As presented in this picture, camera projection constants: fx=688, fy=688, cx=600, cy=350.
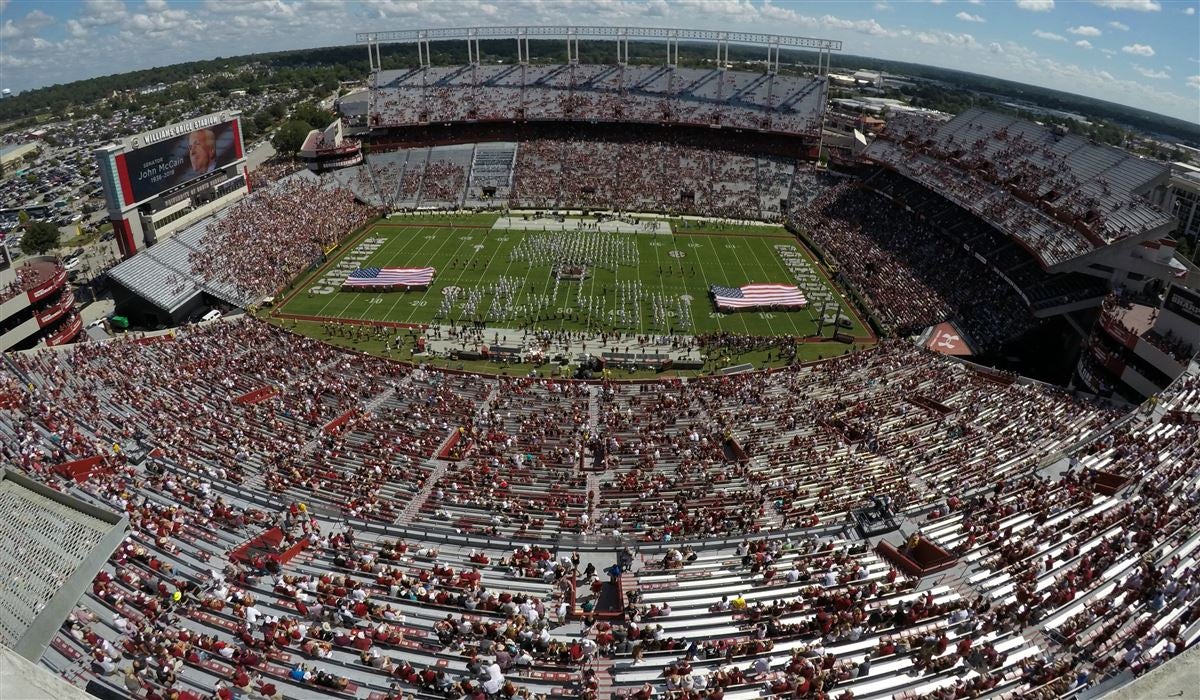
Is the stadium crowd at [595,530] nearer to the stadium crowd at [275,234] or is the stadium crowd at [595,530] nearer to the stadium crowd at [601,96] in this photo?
the stadium crowd at [275,234]

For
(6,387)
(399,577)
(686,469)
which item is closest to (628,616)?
(399,577)

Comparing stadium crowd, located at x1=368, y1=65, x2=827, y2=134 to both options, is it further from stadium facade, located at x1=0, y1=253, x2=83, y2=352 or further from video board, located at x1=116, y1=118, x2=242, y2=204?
stadium facade, located at x1=0, y1=253, x2=83, y2=352

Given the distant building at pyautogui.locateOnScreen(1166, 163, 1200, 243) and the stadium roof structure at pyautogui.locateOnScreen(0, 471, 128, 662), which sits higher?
the distant building at pyautogui.locateOnScreen(1166, 163, 1200, 243)

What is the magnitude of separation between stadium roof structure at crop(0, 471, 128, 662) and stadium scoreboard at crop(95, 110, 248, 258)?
31.0m

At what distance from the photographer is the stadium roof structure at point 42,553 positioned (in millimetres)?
14352

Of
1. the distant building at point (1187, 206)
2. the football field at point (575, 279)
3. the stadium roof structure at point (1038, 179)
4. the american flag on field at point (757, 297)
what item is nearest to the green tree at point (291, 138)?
the football field at point (575, 279)

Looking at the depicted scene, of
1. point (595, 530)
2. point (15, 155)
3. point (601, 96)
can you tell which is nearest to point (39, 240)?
point (601, 96)

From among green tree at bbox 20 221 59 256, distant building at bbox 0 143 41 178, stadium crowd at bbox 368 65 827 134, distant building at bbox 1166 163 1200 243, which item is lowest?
green tree at bbox 20 221 59 256

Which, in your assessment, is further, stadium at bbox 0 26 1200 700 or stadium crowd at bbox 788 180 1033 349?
stadium crowd at bbox 788 180 1033 349

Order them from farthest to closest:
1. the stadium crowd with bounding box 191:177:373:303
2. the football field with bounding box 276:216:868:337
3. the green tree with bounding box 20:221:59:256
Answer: the green tree with bounding box 20:221:59:256, the stadium crowd with bounding box 191:177:373:303, the football field with bounding box 276:216:868:337

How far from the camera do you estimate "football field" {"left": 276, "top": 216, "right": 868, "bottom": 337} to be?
42.5 metres

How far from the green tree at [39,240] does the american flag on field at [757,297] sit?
5471 centimetres

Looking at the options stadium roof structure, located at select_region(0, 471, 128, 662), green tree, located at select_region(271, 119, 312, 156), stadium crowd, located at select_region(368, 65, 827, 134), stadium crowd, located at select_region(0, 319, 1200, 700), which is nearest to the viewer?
stadium crowd, located at select_region(0, 319, 1200, 700)

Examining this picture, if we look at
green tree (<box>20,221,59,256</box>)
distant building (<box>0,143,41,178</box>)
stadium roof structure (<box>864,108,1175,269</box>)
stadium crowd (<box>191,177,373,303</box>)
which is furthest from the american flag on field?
distant building (<box>0,143,41,178</box>)
